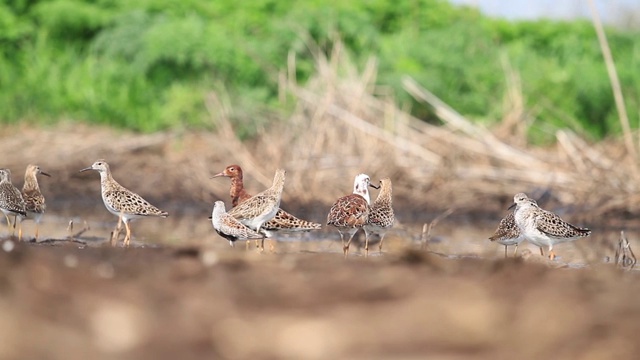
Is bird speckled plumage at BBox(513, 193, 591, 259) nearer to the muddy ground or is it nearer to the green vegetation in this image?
the muddy ground

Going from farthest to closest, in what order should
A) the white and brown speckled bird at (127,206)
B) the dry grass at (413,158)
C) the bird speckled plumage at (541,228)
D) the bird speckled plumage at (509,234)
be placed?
1. the dry grass at (413,158)
2. the white and brown speckled bird at (127,206)
3. the bird speckled plumage at (509,234)
4. the bird speckled plumage at (541,228)

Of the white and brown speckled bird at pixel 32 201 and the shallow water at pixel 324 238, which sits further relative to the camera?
the shallow water at pixel 324 238

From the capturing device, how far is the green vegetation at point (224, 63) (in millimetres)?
18078

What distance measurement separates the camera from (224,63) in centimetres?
1839

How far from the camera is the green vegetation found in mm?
18078

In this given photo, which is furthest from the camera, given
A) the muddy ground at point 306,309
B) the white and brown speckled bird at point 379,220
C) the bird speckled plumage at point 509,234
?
the bird speckled plumage at point 509,234

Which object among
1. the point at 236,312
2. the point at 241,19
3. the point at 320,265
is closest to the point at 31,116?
the point at 241,19

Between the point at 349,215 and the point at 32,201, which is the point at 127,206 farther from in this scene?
the point at 349,215

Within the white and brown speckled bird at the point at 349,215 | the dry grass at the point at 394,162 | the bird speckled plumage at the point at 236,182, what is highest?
the dry grass at the point at 394,162

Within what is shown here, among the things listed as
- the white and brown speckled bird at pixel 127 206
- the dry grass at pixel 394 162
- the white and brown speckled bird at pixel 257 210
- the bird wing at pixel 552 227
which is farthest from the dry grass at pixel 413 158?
the bird wing at pixel 552 227

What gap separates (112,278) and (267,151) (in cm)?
1018

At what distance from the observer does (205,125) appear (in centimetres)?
1700

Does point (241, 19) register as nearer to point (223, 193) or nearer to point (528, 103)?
point (528, 103)

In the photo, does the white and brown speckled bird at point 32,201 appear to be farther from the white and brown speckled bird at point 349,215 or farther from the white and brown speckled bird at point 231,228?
the white and brown speckled bird at point 349,215
